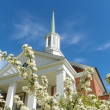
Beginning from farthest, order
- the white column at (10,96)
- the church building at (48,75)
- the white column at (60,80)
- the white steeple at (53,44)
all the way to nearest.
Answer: the white steeple at (53,44)
the white column at (10,96)
the church building at (48,75)
the white column at (60,80)

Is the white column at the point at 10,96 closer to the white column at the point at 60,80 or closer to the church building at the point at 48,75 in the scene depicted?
the church building at the point at 48,75

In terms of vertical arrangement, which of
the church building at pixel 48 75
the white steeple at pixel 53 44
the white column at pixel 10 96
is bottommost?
the white column at pixel 10 96

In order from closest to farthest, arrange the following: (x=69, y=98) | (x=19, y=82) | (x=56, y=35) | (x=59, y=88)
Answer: (x=69, y=98) < (x=59, y=88) < (x=19, y=82) < (x=56, y=35)

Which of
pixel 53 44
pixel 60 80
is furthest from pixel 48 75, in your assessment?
pixel 53 44

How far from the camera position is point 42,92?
3.52m

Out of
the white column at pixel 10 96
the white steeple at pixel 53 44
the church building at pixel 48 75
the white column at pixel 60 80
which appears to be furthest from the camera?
the white steeple at pixel 53 44

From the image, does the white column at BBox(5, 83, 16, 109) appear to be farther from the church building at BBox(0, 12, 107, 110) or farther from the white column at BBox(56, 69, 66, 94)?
the white column at BBox(56, 69, 66, 94)

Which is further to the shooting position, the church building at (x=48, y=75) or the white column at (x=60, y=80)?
the church building at (x=48, y=75)

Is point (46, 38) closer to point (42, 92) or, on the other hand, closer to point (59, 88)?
point (59, 88)

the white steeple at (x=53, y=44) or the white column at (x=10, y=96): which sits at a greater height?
the white steeple at (x=53, y=44)

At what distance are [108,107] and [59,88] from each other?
27.3 ft

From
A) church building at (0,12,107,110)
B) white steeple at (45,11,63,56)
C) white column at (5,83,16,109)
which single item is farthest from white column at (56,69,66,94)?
white steeple at (45,11,63,56)

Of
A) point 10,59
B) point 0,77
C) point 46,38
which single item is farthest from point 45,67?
point 10,59

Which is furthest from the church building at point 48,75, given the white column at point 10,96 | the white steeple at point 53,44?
the white steeple at point 53,44
